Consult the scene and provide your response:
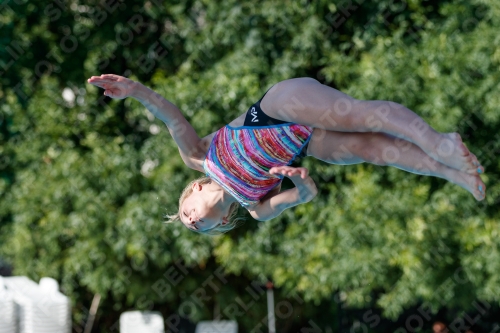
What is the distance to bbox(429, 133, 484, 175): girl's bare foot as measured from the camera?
2947 millimetres

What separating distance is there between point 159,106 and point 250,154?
0.40 metres

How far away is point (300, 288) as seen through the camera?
6738mm

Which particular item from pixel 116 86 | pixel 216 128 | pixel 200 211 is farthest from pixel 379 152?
pixel 216 128

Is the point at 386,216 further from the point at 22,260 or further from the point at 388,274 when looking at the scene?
the point at 22,260

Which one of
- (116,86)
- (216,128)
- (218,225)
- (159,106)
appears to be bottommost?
(216,128)

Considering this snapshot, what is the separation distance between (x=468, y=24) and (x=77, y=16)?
3590 millimetres

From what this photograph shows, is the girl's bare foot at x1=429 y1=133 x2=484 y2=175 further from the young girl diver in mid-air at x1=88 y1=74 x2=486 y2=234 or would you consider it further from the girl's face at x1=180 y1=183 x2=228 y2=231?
the girl's face at x1=180 y1=183 x2=228 y2=231

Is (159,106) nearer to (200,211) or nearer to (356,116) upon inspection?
(200,211)

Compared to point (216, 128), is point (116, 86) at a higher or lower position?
higher

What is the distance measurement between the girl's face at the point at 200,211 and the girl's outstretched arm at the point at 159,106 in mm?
136

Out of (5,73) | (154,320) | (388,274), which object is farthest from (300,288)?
(5,73)

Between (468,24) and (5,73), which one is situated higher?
(468,24)

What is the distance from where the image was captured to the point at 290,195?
341 cm

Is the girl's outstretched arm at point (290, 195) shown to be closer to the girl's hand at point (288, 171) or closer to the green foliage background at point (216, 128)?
the girl's hand at point (288, 171)
